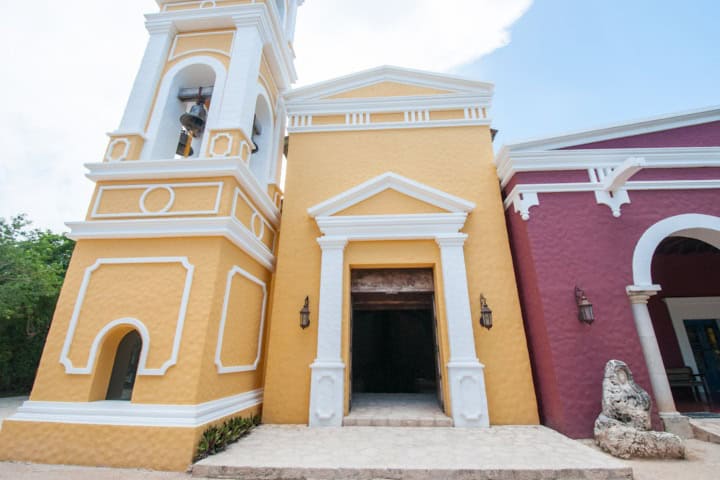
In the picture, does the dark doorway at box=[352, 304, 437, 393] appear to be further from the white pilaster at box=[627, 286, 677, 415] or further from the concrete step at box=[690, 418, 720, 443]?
the concrete step at box=[690, 418, 720, 443]

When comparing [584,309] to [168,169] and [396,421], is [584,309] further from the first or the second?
[168,169]

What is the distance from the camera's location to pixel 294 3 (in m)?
9.88

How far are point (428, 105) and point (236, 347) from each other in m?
6.97

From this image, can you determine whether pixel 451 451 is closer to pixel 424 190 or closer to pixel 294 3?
pixel 424 190

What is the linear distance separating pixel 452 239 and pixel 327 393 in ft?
12.4

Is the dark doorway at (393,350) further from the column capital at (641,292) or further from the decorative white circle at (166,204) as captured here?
the decorative white circle at (166,204)

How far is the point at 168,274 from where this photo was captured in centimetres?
505

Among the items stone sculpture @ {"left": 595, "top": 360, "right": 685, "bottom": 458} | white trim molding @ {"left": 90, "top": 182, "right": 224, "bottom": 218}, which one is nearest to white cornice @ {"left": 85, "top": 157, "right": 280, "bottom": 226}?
A: white trim molding @ {"left": 90, "top": 182, "right": 224, "bottom": 218}

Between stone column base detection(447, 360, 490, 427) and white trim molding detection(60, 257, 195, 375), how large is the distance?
4.55 metres

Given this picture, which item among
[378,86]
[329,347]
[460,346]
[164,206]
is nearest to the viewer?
[164,206]

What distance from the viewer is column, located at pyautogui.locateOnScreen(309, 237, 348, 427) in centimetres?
561

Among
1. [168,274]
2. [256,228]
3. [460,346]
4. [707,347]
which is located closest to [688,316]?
[707,347]

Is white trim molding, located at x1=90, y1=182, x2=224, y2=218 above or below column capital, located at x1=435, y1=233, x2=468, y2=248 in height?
above

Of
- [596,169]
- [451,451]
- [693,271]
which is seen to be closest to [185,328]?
[451,451]
